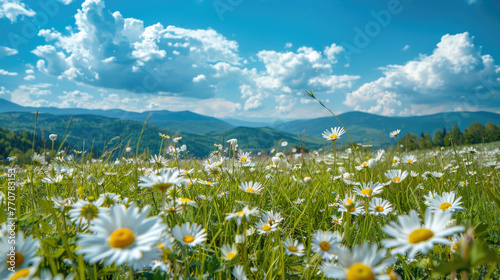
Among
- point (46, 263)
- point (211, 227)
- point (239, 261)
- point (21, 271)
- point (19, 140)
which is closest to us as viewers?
point (21, 271)

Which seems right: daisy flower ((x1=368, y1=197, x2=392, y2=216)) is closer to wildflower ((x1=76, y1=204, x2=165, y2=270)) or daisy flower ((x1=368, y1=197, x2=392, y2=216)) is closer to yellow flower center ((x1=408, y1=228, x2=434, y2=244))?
yellow flower center ((x1=408, y1=228, x2=434, y2=244))

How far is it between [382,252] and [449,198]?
1090mm

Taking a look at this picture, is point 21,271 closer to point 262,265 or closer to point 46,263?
point 46,263

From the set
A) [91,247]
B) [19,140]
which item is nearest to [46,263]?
[91,247]

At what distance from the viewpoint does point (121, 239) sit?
29.0 inches

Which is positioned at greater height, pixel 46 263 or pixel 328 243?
pixel 328 243

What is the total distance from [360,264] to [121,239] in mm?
684

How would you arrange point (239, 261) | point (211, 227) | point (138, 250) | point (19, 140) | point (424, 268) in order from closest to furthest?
point (138, 250)
point (424, 268)
point (239, 261)
point (211, 227)
point (19, 140)

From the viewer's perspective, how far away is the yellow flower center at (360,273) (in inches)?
28.7

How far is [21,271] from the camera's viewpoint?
813 millimetres

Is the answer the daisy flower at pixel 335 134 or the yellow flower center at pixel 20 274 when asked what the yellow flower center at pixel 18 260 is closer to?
the yellow flower center at pixel 20 274

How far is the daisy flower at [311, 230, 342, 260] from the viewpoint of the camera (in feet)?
3.75

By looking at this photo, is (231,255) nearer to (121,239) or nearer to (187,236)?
(187,236)

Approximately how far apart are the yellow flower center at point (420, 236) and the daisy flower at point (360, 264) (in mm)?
99
